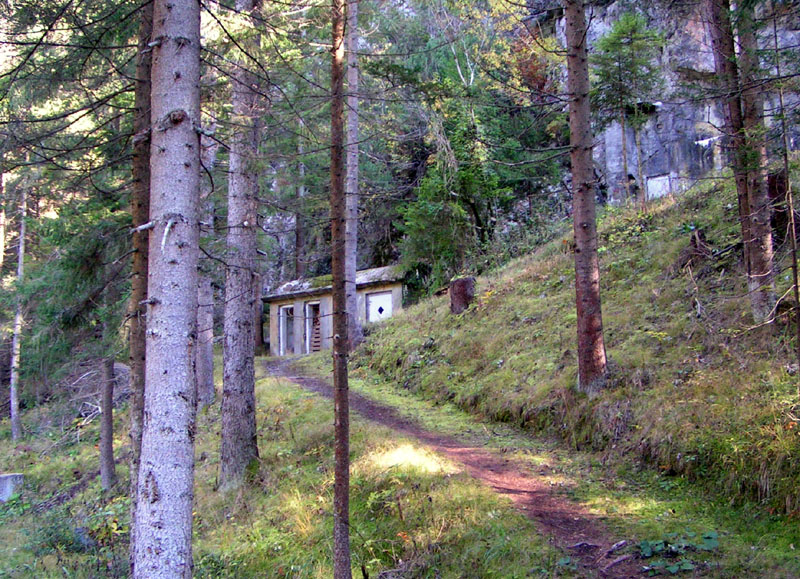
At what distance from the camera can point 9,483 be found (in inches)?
619

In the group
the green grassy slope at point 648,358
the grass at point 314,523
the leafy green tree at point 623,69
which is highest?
the leafy green tree at point 623,69

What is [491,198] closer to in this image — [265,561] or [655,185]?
[655,185]

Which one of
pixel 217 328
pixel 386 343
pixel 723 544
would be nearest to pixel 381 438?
pixel 723 544

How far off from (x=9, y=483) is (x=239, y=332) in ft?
39.2

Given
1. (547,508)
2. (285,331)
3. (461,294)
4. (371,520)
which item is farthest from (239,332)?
(285,331)

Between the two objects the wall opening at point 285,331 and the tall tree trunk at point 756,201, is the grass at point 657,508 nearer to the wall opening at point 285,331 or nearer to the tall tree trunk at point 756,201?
the tall tree trunk at point 756,201

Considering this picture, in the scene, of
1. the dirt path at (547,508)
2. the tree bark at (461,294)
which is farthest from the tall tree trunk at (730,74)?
the tree bark at (461,294)

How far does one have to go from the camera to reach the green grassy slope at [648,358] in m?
5.82

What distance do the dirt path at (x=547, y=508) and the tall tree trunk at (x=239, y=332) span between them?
2.43 metres

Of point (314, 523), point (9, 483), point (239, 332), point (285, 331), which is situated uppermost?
point (285, 331)

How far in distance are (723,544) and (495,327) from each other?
7851mm

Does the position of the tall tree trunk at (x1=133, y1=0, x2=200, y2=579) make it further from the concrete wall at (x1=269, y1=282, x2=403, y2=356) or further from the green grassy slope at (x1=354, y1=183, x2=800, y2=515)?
the concrete wall at (x1=269, y1=282, x2=403, y2=356)

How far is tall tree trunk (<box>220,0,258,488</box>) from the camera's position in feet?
28.8

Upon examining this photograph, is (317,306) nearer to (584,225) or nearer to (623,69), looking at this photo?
(623,69)
